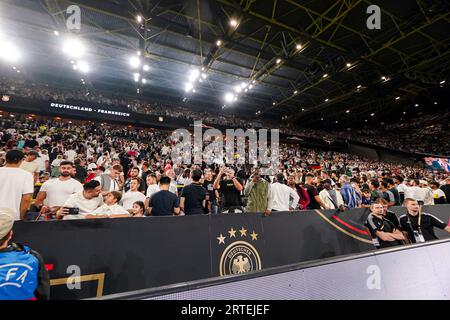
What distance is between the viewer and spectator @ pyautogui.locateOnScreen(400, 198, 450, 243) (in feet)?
11.7

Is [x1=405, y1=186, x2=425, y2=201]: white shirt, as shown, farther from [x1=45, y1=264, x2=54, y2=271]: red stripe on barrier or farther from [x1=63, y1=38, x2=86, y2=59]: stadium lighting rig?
[x1=63, y1=38, x2=86, y2=59]: stadium lighting rig

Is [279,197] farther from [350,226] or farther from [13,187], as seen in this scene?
[13,187]

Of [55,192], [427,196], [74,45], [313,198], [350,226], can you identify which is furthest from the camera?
[74,45]

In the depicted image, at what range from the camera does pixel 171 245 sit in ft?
8.92

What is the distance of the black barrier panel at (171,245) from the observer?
2.26 metres

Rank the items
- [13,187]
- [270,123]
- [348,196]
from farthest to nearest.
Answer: [270,123]
[348,196]
[13,187]

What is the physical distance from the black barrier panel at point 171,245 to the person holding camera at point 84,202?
0.42m

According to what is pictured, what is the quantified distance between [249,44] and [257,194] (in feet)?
34.2

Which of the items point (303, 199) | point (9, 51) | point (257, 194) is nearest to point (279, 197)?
point (257, 194)

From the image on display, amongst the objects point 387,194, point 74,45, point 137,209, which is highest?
point 74,45

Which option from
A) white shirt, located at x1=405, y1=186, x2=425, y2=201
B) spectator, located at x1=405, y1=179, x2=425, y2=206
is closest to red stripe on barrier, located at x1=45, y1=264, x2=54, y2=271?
spectator, located at x1=405, y1=179, x2=425, y2=206

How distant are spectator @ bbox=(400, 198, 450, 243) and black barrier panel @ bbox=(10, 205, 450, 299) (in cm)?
79
